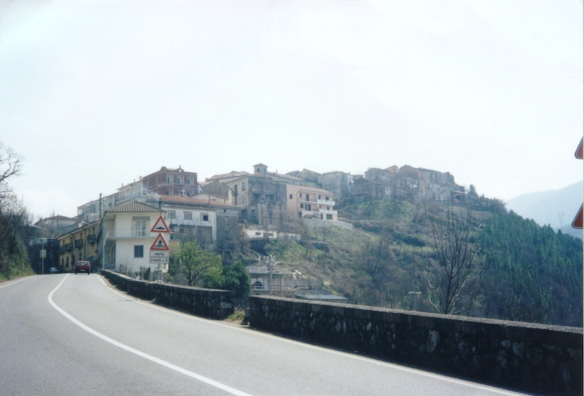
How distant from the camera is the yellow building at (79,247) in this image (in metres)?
72.6

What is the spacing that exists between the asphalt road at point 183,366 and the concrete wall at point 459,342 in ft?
1.29

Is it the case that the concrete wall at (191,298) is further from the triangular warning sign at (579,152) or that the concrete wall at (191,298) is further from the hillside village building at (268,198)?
the hillside village building at (268,198)

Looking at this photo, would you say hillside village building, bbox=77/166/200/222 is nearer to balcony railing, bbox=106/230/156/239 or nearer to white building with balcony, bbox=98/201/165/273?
white building with balcony, bbox=98/201/165/273

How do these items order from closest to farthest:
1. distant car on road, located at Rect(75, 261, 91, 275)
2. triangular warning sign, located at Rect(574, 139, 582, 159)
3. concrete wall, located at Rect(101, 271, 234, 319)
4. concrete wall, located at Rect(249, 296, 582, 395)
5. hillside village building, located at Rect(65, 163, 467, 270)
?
triangular warning sign, located at Rect(574, 139, 582, 159) < concrete wall, located at Rect(249, 296, 582, 395) < concrete wall, located at Rect(101, 271, 234, 319) < distant car on road, located at Rect(75, 261, 91, 275) < hillside village building, located at Rect(65, 163, 467, 270)

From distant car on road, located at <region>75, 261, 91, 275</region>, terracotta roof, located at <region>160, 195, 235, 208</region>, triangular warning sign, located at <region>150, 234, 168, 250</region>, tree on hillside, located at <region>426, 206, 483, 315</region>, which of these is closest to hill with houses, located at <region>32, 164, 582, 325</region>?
terracotta roof, located at <region>160, 195, 235, 208</region>

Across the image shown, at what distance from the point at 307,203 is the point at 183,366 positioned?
87312mm

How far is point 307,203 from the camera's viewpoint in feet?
311

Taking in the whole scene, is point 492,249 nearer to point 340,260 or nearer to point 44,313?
point 340,260

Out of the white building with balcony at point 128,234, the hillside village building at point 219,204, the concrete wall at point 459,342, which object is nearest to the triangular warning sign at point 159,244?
the concrete wall at point 459,342

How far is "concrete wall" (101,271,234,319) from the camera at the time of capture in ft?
47.3

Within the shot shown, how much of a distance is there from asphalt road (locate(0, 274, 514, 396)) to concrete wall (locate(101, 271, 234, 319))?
177 cm

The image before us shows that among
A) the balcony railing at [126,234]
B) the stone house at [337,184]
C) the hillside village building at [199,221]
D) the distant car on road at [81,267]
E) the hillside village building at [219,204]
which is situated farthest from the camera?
the stone house at [337,184]

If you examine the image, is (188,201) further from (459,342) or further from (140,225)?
(459,342)

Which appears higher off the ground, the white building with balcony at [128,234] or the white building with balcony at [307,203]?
the white building with balcony at [307,203]
